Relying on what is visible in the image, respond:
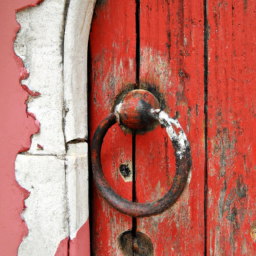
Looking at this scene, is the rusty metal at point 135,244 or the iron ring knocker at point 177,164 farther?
the rusty metal at point 135,244

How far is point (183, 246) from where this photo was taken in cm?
53

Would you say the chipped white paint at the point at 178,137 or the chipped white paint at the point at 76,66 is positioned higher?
the chipped white paint at the point at 76,66

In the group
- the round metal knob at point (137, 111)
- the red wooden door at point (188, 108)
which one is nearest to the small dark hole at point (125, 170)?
the red wooden door at point (188, 108)

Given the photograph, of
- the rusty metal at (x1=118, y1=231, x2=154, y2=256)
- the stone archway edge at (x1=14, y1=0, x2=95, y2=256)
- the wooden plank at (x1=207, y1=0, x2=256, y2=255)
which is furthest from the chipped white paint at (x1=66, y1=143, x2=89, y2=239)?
the wooden plank at (x1=207, y1=0, x2=256, y2=255)

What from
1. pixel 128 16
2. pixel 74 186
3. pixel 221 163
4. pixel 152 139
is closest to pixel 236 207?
pixel 221 163

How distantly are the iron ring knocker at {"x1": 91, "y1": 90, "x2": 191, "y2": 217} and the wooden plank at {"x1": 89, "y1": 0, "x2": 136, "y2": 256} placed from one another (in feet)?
0.21

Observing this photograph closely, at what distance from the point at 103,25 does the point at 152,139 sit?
27cm

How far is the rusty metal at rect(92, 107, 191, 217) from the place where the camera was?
16.6 inches

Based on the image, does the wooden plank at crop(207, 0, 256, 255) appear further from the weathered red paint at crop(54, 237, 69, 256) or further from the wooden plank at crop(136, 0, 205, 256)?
the weathered red paint at crop(54, 237, 69, 256)

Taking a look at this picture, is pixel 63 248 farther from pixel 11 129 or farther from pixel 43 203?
pixel 11 129

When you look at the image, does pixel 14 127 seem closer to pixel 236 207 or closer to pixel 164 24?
pixel 164 24

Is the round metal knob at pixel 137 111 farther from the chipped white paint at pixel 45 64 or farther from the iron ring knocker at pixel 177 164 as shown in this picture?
the chipped white paint at pixel 45 64

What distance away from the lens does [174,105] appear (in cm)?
52

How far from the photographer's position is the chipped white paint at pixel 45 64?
48 cm
